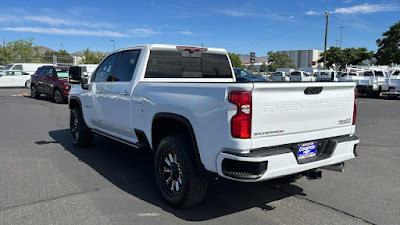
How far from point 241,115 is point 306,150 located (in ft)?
3.14

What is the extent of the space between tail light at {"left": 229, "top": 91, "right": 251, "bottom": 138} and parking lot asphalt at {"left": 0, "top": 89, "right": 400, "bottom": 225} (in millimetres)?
1073

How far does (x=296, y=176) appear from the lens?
167 inches

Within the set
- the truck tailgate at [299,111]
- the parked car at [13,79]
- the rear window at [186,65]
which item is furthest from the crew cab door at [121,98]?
the parked car at [13,79]

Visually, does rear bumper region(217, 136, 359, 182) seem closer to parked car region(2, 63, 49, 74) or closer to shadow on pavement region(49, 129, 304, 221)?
shadow on pavement region(49, 129, 304, 221)

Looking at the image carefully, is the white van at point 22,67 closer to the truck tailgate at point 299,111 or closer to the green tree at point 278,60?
the truck tailgate at point 299,111

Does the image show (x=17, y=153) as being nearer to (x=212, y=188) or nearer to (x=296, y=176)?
(x=212, y=188)

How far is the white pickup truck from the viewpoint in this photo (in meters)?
3.03

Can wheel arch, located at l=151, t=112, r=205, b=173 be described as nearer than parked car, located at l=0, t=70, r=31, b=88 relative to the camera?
Yes

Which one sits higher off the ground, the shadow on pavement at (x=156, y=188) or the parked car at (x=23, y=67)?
the parked car at (x=23, y=67)

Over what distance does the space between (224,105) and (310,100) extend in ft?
3.36

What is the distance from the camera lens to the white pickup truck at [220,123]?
303 cm

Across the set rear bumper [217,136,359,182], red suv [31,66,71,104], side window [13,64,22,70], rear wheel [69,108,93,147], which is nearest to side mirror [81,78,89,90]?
rear wheel [69,108,93,147]

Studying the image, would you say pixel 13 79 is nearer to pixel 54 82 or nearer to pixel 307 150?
pixel 54 82

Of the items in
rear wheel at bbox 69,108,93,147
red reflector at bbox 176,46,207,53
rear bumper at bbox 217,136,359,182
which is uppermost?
red reflector at bbox 176,46,207,53
